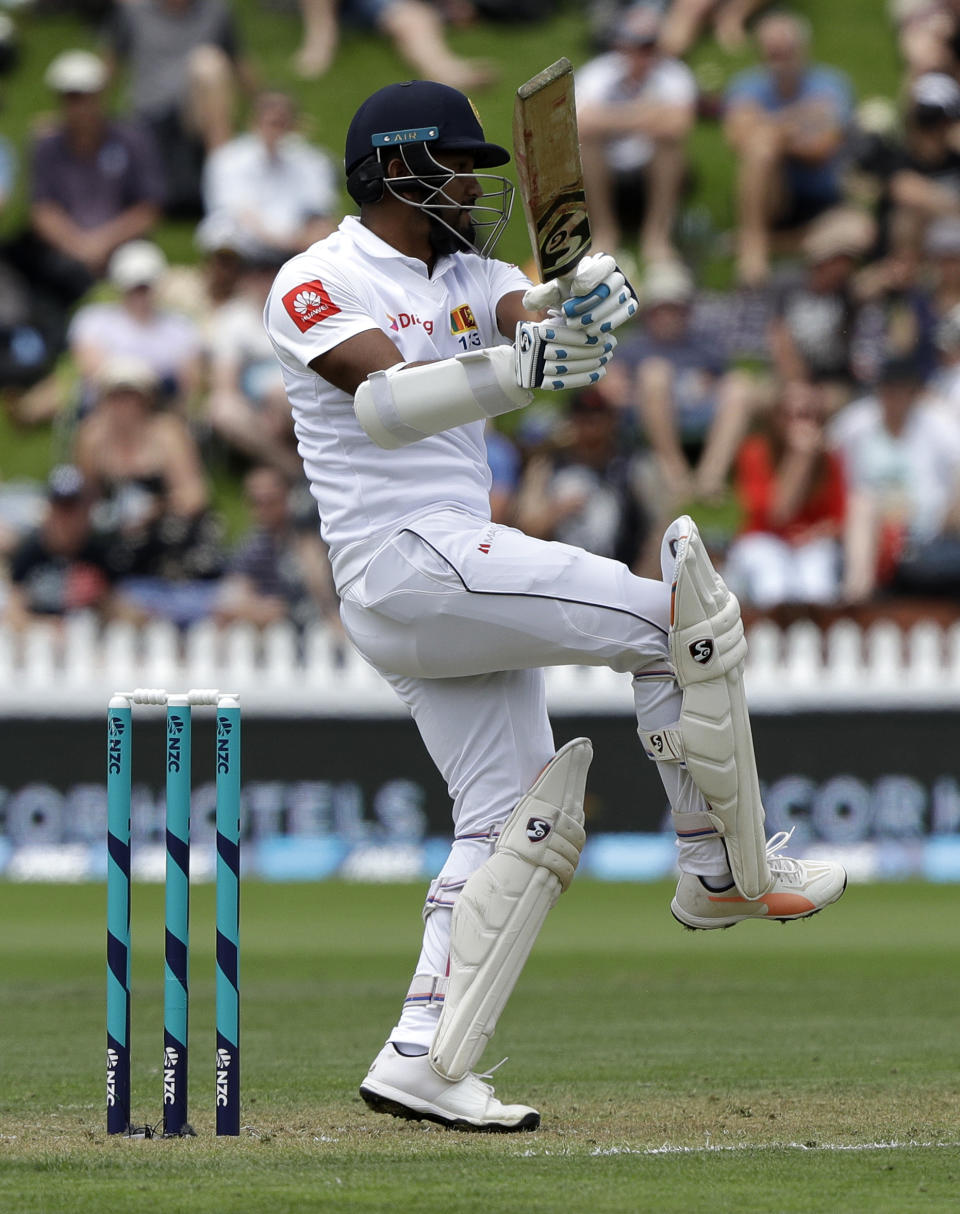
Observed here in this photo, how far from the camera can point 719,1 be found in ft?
59.3

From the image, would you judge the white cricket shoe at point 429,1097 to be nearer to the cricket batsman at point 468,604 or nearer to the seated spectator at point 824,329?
the cricket batsman at point 468,604

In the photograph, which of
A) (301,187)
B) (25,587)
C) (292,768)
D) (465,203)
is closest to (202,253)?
(301,187)

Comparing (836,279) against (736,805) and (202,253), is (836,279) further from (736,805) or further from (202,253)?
(736,805)

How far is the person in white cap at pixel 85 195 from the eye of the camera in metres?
16.6

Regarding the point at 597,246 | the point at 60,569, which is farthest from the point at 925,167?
the point at 60,569

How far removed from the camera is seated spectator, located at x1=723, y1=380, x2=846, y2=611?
1375 centimetres

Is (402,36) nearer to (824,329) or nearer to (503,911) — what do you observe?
(824,329)

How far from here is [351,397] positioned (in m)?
5.15

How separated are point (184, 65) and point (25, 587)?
535 centimetres

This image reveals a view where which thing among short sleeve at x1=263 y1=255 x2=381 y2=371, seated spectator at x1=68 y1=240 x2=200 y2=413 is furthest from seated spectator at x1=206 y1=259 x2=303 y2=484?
short sleeve at x1=263 y1=255 x2=381 y2=371

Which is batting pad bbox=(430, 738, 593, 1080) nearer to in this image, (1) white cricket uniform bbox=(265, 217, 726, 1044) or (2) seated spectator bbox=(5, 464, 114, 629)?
(1) white cricket uniform bbox=(265, 217, 726, 1044)

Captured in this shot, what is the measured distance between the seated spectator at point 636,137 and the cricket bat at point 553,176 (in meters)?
11.3

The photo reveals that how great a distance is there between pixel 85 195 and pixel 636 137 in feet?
13.3

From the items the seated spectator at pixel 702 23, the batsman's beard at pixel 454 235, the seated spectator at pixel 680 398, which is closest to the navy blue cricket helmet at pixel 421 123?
the batsman's beard at pixel 454 235
